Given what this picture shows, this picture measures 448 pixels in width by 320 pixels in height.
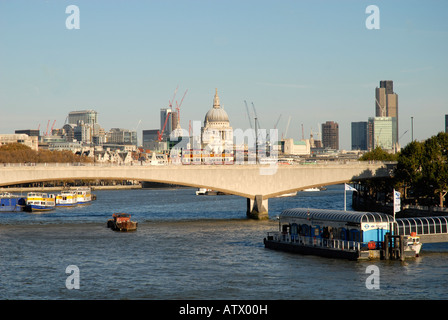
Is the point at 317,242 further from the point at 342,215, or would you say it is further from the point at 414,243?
the point at 414,243

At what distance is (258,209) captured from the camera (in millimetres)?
80250

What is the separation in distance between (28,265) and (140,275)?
8042 mm

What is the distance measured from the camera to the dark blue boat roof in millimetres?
47100

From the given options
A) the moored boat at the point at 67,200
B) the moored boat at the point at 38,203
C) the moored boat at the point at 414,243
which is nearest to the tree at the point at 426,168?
the moored boat at the point at 414,243

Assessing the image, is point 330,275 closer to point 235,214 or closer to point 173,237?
point 173,237

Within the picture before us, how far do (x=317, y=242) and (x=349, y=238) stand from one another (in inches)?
118

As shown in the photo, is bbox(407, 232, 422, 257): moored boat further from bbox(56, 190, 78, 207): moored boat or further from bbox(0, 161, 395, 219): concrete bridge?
bbox(56, 190, 78, 207): moored boat

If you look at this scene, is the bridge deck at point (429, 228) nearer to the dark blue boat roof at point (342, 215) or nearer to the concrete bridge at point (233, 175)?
the dark blue boat roof at point (342, 215)

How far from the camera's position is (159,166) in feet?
257

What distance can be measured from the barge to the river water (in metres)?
0.83

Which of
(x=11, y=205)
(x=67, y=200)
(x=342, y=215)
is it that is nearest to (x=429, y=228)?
(x=342, y=215)

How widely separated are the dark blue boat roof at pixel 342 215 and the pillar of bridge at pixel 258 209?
78.1ft

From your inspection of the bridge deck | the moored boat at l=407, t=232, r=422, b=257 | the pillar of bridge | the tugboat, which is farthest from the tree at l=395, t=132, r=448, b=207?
the tugboat
